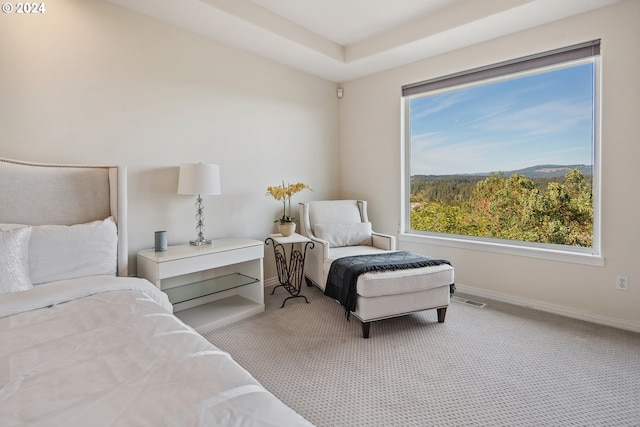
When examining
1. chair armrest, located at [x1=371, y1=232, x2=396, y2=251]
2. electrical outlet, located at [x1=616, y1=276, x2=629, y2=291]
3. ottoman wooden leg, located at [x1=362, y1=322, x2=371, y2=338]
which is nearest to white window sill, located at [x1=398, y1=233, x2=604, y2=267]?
electrical outlet, located at [x1=616, y1=276, x2=629, y2=291]

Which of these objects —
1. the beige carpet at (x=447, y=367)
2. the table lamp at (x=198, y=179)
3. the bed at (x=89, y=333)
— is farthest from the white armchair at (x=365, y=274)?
the bed at (x=89, y=333)

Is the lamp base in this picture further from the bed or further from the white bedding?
the white bedding

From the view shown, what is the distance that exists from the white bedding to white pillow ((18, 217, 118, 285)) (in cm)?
36

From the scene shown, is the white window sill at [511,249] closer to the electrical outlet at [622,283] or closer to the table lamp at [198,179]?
the electrical outlet at [622,283]

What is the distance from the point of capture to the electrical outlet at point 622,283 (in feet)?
8.53

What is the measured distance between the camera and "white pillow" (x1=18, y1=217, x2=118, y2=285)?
1.88m

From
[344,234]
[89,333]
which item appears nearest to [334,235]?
[344,234]

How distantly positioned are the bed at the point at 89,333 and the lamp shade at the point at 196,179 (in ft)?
1.52

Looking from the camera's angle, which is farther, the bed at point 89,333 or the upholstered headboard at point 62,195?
the upholstered headboard at point 62,195

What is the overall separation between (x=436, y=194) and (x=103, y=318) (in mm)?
3411

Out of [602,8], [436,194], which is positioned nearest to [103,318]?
[436,194]

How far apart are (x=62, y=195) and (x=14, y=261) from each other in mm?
615

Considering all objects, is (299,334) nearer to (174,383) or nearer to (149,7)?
(174,383)

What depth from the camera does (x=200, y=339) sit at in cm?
123
